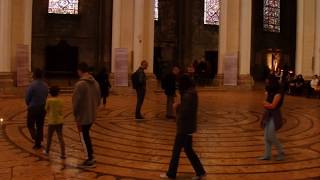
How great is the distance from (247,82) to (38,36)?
13274 mm

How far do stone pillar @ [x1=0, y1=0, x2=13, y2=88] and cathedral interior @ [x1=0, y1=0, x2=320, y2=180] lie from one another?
0.14ft

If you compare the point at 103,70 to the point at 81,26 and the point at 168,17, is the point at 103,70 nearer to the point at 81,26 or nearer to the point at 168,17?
the point at 81,26

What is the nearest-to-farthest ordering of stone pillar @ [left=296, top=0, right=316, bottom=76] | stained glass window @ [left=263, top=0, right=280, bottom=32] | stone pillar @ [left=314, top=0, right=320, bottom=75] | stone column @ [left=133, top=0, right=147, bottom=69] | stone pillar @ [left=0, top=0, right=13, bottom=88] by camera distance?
stone pillar @ [left=0, top=0, right=13, bottom=88] → stone column @ [left=133, top=0, right=147, bottom=69] → stone pillar @ [left=314, top=0, right=320, bottom=75] → stone pillar @ [left=296, top=0, right=316, bottom=76] → stained glass window @ [left=263, top=0, right=280, bottom=32]

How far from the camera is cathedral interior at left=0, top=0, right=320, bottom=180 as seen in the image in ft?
25.4

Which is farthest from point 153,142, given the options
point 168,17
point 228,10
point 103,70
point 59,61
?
point 168,17

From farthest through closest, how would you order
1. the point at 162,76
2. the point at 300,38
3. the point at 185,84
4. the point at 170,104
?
1. the point at 300,38
2. the point at 162,76
3. the point at 170,104
4. the point at 185,84

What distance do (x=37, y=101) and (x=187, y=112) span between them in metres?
3.38

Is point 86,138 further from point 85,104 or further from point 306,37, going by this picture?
point 306,37

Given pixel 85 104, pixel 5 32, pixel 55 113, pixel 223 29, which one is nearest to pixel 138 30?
pixel 223 29

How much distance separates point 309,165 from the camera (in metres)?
7.74

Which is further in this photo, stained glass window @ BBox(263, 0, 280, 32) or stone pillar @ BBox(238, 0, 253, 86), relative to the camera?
stained glass window @ BBox(263, 0, 280, 32)

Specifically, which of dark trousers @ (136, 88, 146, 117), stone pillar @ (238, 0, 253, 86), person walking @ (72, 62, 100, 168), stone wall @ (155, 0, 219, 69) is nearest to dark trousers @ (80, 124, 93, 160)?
person walking @ (72, 62, 100, 168)

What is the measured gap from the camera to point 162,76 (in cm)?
2286

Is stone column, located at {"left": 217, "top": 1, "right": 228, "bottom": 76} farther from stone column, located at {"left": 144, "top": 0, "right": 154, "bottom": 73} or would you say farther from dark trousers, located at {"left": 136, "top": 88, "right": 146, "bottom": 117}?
dark trousers, located at {"left": 136, "top": 88, "right": 146, "bottom": 117}
